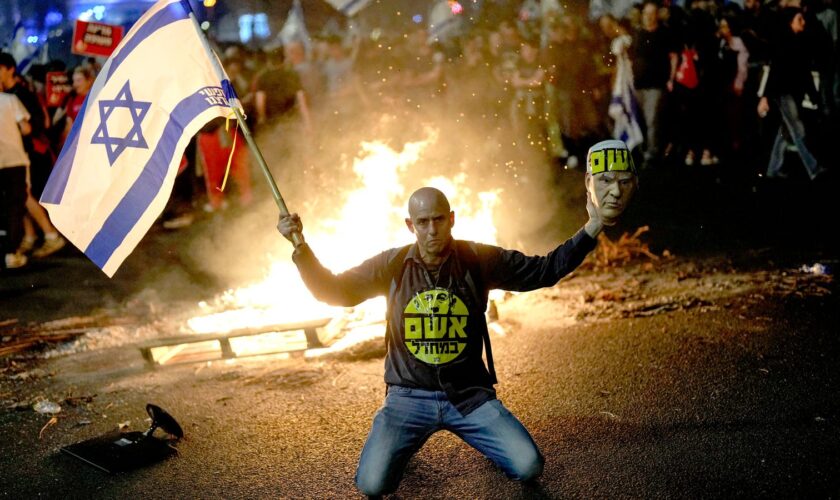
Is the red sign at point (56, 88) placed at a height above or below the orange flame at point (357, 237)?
above

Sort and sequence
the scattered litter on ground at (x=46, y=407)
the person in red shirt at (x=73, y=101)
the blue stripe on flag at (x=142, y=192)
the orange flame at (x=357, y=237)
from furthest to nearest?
the person in red shirt at (x=73, y=101), the orange flame at (x=357, y=237), the scattered litter on ground at (x=46, y=407), the blue stripe on flag at (x=142, y=192)

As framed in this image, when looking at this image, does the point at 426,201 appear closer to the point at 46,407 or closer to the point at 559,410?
the point at 559,410

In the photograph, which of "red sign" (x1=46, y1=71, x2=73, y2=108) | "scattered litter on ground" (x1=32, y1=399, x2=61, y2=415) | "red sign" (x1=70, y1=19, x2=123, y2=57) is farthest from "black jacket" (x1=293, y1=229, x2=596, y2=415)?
"red sign" (x1=46, y1=71, x2=73, y2=108)

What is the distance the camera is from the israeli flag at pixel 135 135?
4.07 meters

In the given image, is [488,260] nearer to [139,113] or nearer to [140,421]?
[139,113]

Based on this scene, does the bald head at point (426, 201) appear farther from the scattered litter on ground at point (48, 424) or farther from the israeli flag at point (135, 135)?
the scattered litter on ground at point (48, 424)

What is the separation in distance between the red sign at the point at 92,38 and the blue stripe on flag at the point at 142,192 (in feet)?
28.0

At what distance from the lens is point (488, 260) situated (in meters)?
4.10

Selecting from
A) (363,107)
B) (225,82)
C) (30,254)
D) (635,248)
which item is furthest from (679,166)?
(30,254)

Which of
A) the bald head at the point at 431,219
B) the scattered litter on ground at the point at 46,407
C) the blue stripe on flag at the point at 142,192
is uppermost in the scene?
the blue stripe on flag at the point at 142,192

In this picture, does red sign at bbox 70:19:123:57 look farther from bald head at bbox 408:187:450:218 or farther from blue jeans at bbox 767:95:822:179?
blue jeans at bbox 767:95:822:179

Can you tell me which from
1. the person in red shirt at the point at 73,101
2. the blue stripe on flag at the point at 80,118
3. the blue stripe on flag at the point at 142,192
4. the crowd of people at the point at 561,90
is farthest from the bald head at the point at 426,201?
the person in red shirt at the point at 73,101

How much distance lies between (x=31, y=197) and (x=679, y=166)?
1125cm

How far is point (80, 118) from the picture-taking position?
4.20 m
